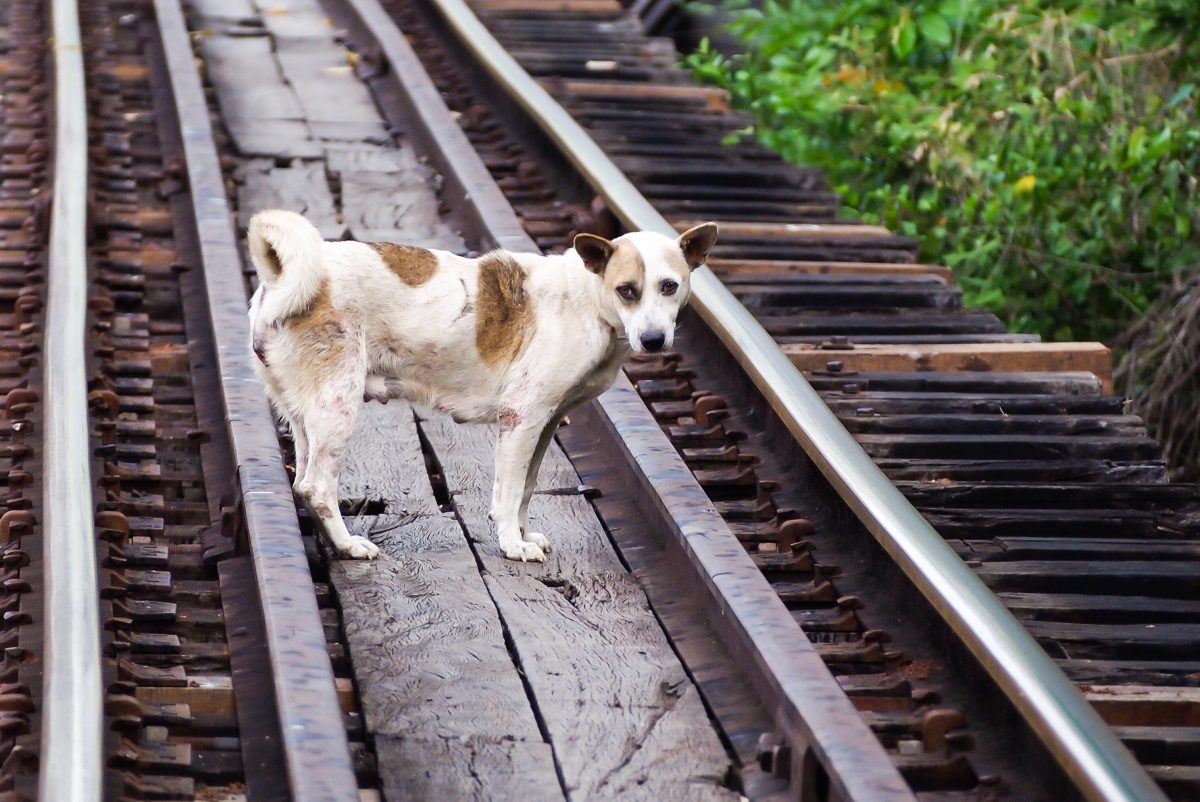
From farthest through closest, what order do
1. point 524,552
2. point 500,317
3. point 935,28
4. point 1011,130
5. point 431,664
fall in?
point 935,28, point 1011,130, point 500,317, point 524,552, point 431,664

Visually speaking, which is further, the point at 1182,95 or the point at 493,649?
the point at 1182,95

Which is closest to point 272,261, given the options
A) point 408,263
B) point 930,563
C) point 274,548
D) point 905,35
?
point 408,263

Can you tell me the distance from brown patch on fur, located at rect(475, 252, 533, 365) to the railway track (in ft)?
1.60

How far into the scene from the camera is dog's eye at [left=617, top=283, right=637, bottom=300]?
4.54 meters

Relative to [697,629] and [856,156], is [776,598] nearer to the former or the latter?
Result: [697,629]

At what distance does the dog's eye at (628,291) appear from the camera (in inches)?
179

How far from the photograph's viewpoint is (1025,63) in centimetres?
1038

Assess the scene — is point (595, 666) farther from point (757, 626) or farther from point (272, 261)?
point (272, 261)

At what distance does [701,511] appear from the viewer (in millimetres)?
4516

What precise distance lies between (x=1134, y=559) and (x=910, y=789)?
156cm

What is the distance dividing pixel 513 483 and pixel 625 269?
642 millimetres

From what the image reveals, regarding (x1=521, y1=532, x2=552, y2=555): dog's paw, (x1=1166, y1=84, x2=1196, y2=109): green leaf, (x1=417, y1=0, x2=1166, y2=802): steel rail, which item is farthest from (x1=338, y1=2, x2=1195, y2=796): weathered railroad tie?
(x1=1166, y1=84, x2=1196, y2=109): green leaf

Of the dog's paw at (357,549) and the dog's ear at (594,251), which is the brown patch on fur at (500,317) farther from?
the dog's paw at (357,549)

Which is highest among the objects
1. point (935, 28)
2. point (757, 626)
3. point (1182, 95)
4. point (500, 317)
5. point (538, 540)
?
point (500, 317)
